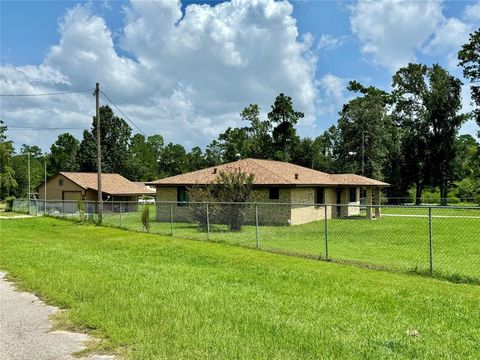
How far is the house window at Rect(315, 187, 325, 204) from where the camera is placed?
30.5 m

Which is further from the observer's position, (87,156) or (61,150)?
(61,150)

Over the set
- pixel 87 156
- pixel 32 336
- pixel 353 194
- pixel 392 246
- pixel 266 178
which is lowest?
pixel 392 246

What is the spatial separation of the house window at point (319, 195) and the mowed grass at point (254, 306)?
19.0 metres

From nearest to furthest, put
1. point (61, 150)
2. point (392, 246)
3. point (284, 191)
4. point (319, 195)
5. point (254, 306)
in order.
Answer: point (254, 306) < point (392, 246) < point (284, 191) < point (319, 195) < point (61, 150)

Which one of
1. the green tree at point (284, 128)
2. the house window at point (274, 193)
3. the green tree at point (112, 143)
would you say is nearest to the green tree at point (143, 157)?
the green tree at point (112, 143)

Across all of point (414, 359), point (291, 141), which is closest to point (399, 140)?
point (291, 141)

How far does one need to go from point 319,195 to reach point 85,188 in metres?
23.7

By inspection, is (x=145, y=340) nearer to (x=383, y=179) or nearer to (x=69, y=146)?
(x=383, y=179)

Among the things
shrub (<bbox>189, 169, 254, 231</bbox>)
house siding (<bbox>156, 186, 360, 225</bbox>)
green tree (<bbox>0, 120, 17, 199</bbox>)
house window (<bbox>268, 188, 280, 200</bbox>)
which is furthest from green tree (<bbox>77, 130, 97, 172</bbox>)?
shrub (<bbox>189, 169, 254, 231</bbox>)

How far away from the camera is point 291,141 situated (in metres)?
61.9

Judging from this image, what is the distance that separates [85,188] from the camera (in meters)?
43.1

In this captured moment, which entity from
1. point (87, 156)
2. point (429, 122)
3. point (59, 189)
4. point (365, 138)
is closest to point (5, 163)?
point (87, 156)

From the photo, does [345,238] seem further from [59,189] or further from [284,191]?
[59,189]

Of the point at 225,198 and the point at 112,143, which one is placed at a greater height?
the point at 112,143
